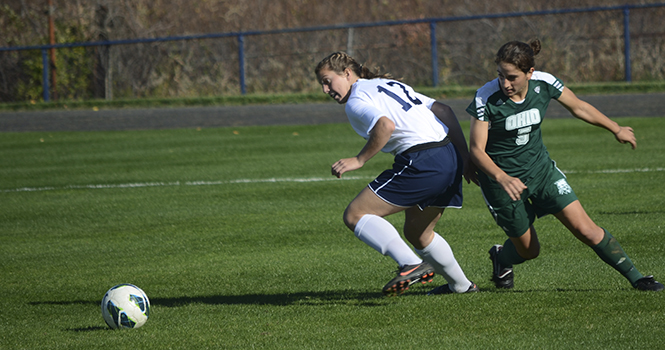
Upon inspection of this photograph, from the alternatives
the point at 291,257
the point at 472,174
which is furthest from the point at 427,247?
the point at 291,257

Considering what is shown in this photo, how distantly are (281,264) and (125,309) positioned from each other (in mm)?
1978

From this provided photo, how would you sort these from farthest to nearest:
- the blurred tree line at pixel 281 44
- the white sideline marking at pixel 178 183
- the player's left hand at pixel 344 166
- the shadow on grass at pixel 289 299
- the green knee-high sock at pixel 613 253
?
the blurred tree line at pixel 281 44 < the white sideline marking at pixel 178 183 < the shadow on grass at pixel 289 299 < the green knee-high sock at pixel 613 253 < the player's left hand at pixel 344 166

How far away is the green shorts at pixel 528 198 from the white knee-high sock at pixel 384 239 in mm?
623

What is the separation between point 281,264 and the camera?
6.50 meters

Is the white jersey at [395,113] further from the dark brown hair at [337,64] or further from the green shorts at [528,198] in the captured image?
the green shorts at [528,198]

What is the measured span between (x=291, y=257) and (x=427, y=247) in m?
1.97

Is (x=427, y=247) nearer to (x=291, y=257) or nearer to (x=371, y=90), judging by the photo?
(x=371, y=90)

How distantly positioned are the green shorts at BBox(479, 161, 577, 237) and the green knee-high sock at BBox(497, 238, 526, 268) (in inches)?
11.8

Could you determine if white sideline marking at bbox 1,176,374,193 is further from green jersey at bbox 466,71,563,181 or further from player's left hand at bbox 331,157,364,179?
player's left hand at bbox 331,157,364,179

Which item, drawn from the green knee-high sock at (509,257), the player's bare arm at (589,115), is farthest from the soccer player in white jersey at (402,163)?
the player's bare arm at (589,115)

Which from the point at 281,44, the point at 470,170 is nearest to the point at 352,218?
the point at 470,170

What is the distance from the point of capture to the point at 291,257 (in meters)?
6.73

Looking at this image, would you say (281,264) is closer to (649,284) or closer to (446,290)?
(446,290)

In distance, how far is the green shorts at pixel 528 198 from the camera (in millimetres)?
4758
